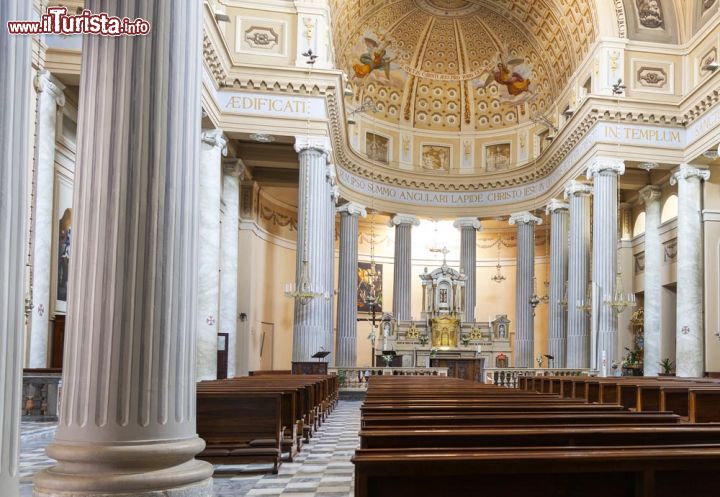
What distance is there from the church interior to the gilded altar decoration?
0.10m

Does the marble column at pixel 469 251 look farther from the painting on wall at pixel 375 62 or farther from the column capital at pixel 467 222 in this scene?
the painting on wall at pixel 375 62

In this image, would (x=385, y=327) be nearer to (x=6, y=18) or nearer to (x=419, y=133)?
(x=419, y=133)

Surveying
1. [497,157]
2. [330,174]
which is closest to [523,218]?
[497,157]

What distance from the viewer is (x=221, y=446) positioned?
7535 mm

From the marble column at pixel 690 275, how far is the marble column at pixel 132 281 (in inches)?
803

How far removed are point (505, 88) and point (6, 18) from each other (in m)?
29.1

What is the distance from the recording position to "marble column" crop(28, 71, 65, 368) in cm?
1344

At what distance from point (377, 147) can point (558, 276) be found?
9.06 meters

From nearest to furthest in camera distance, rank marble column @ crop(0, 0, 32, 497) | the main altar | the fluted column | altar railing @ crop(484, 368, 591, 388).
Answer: marble column @ crop(0, 0, 32, 497)
altar railing @ crop(484, 368, 591, 388)
the fluted column
the main altar

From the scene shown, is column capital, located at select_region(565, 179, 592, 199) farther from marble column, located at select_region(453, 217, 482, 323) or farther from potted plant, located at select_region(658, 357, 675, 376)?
potted plant, located at select_region(658, 357, 675, 376)

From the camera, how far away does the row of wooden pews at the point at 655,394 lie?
8.55m

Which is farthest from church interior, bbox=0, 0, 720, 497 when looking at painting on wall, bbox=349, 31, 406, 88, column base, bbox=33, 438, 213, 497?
painting on wall, bbox=349, 31, 406, 88

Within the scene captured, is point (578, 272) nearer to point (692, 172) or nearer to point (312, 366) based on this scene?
point (692, 172)

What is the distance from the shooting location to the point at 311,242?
2078 cm
